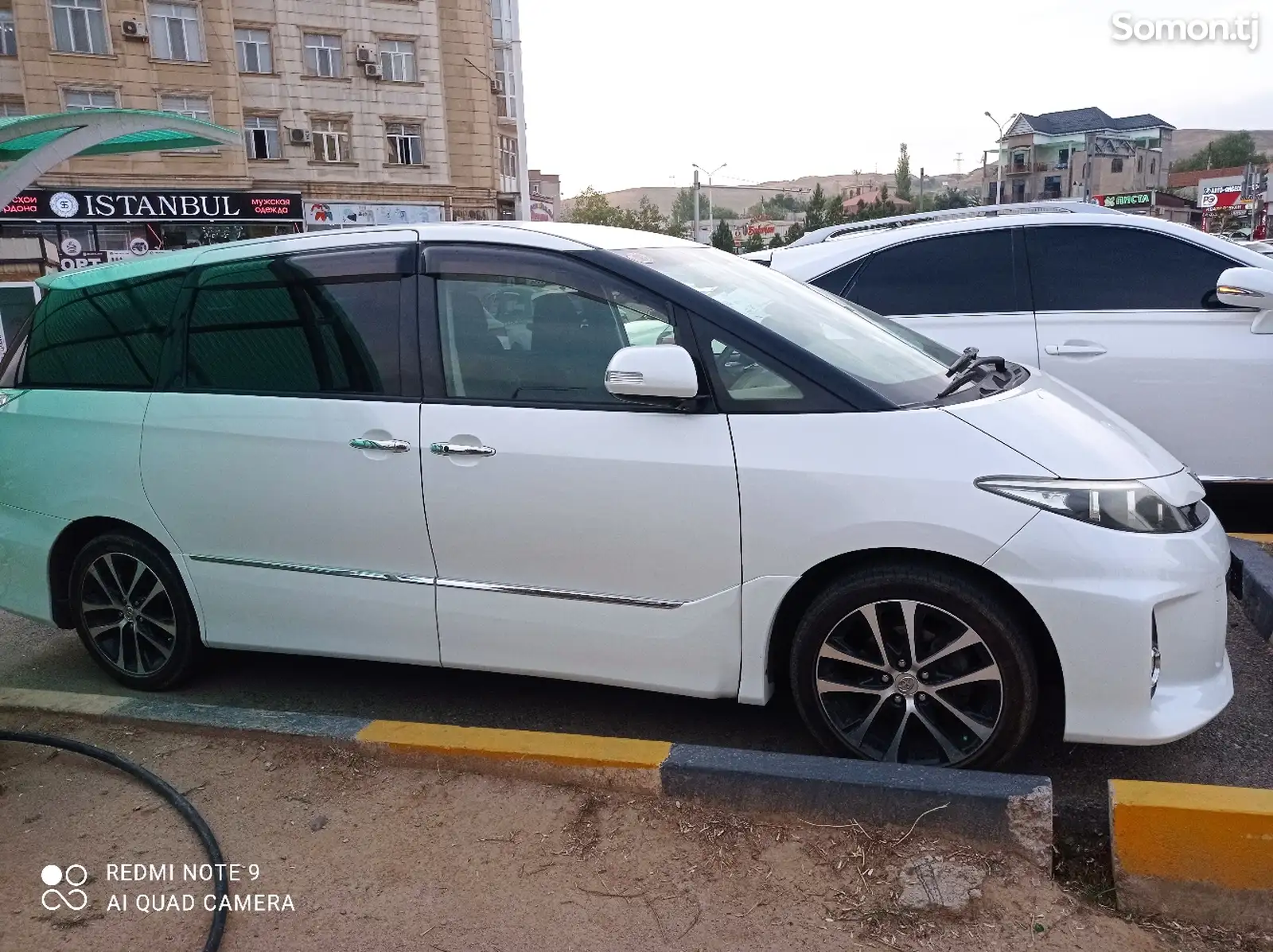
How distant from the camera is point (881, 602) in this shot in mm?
2879

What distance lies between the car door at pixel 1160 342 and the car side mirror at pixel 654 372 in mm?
2956

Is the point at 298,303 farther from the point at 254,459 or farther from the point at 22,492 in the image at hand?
the point at 22,492

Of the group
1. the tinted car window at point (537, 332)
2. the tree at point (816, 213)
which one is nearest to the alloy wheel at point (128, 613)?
the tinted car window at point (537, 332)

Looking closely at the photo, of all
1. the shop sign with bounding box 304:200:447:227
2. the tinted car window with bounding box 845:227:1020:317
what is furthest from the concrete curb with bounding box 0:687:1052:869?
the shop sign with bounding box 304:200:447:227

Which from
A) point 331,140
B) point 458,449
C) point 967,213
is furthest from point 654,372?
point 331,140

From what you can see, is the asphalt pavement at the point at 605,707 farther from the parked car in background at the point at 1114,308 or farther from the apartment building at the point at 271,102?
the apartment building at the point at 271,102

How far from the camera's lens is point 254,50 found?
37719mm

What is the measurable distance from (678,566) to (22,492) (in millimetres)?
2866

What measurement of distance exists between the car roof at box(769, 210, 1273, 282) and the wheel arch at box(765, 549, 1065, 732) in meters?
2.53

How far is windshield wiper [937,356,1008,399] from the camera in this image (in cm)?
324

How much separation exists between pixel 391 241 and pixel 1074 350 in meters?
3.49

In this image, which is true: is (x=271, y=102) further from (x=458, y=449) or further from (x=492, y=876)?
(x=492, y=876)

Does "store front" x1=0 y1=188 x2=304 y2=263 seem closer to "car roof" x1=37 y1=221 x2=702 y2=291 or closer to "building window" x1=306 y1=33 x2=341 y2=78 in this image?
"building window" x1=306 y1=33 x2=341 y2=78

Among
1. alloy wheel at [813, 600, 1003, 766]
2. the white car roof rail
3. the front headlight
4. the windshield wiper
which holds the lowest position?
alloy wheel at [813, 600, 1003, 766]
